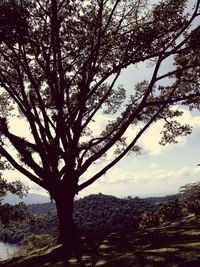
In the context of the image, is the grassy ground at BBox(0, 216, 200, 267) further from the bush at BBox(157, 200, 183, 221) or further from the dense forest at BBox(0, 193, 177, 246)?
the dense forest at BBox(0, 193, 177, 246)

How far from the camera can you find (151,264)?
10.6m

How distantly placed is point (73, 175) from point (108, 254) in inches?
266

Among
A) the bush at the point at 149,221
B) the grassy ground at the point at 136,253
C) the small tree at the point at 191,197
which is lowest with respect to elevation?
the grassy ground at the point at 136,253

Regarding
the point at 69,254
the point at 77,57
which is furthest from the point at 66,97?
the point at 69,254

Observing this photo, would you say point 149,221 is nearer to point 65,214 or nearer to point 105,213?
point 65,214

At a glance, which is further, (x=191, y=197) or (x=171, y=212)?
(x=171, y=212)

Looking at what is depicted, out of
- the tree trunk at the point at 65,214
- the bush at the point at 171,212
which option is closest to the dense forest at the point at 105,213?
the bush at the point at 171,212

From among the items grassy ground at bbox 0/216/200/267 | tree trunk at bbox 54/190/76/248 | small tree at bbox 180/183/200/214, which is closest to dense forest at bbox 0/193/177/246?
small tree at bbox 180/183/200/214

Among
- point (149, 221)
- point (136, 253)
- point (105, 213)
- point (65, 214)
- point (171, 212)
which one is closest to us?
point (136, 253)

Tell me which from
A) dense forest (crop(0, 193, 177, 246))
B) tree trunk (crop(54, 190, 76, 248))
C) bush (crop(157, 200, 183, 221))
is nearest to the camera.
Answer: tree trunk (crop(54, 190, 76, 248))

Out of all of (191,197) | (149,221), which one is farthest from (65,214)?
(191,197)

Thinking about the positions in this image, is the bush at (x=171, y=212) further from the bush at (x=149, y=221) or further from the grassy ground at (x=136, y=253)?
the grassy ground at (x=136, y=253)

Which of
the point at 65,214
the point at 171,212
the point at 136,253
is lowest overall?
the point at 136,253

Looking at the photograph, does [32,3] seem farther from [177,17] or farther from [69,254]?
[69,254]
